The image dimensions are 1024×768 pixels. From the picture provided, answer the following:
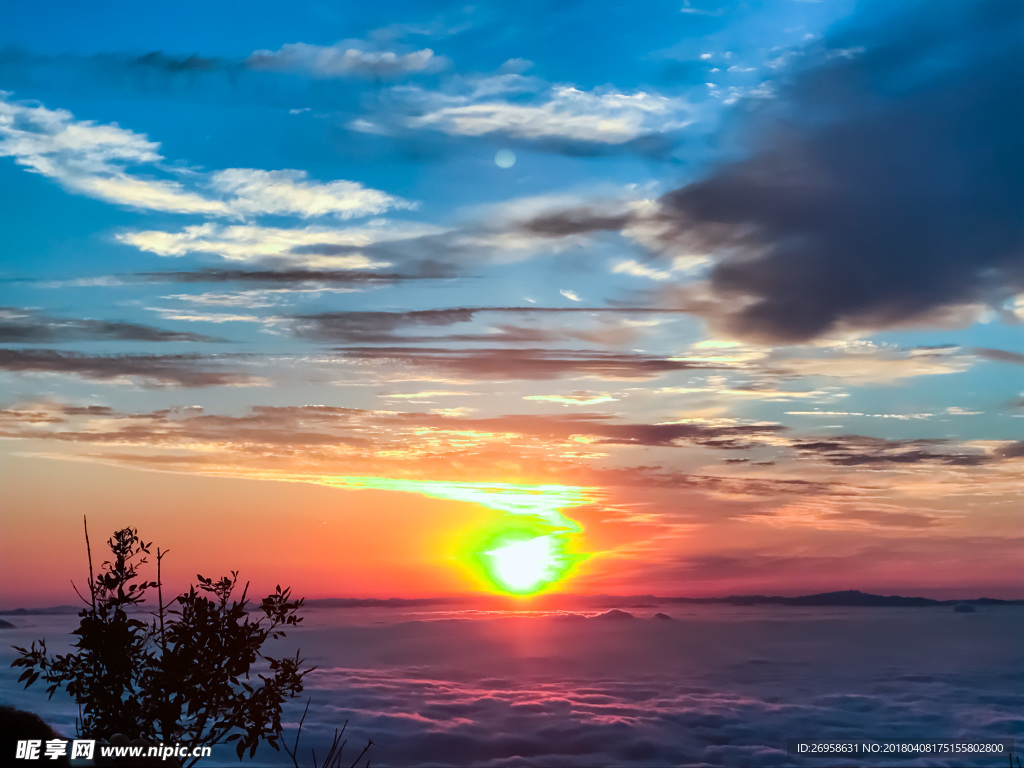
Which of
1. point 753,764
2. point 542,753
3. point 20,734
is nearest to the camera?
point 20,734

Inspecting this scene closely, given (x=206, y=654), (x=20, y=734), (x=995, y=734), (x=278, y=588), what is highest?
(x=278, y=588)

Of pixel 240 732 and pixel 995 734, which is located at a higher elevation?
pixel 240 732

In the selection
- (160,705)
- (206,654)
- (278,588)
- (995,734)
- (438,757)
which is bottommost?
(438,757)

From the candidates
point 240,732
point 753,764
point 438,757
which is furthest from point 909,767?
point 240,732

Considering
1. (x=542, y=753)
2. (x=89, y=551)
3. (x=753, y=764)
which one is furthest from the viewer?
(x=542, y=753)

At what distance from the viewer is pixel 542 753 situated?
188375mm

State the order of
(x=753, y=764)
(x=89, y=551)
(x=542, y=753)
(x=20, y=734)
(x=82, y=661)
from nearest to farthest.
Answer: (x=89, y=551)
(x=82, y=661)
(x=20, y=734)
(x=753, y=764)
(x=542, y=753)

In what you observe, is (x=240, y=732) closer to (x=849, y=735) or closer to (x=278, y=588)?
(x=278, y=588)

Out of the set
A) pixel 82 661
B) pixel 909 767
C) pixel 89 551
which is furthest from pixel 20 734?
pixel 909 767

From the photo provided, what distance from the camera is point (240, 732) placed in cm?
1069

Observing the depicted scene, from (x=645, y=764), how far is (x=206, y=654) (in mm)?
191809

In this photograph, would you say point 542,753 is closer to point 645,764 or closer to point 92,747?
point 645,764

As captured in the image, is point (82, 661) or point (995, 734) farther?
point (995, 734)

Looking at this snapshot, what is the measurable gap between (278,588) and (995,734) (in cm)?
21811
